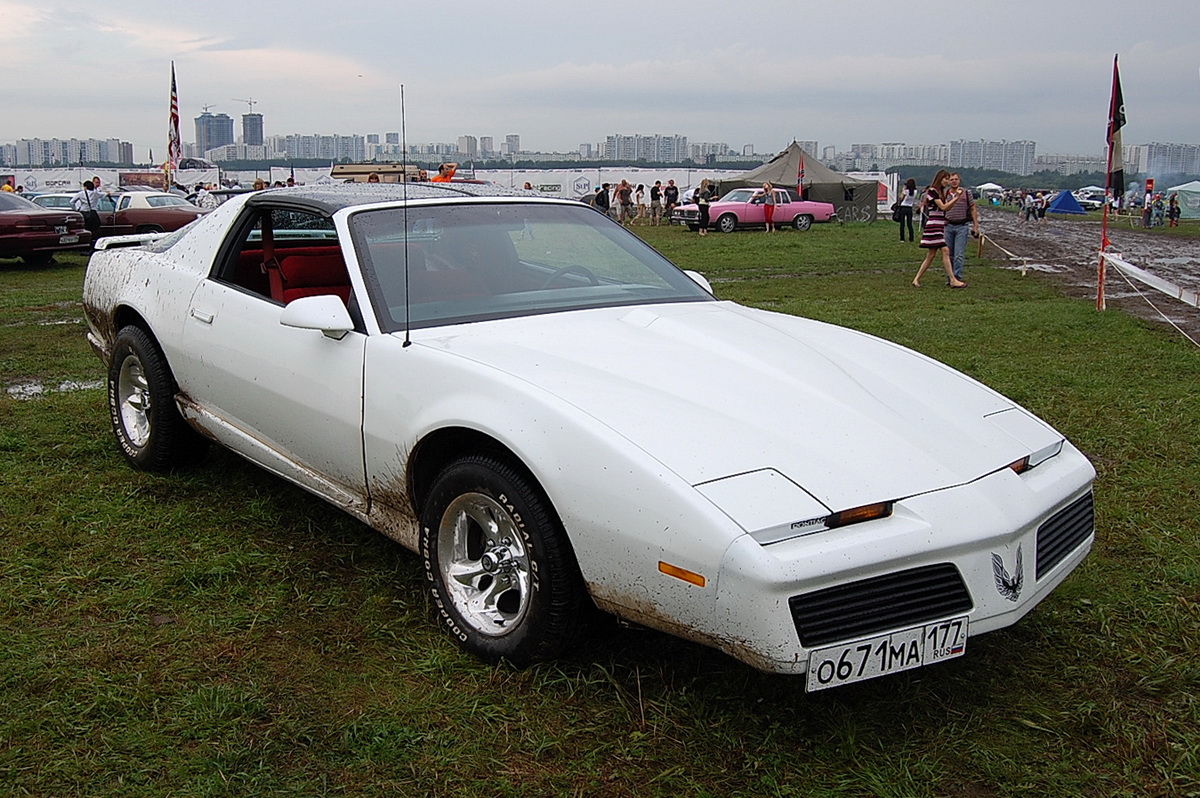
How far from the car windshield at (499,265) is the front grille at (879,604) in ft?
5.17

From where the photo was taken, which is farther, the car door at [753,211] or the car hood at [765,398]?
the car door at [753,211]

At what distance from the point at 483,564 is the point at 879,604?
3.74ft

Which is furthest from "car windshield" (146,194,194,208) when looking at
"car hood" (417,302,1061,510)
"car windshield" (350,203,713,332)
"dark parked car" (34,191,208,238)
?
"car hood" (417,302,1061,510)

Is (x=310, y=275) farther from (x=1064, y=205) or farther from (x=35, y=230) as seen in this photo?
(x=1064, y=205)

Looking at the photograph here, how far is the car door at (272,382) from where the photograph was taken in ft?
11.4

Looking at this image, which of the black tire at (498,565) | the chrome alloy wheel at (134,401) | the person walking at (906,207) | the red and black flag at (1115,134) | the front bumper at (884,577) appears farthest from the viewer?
the person walking at (906,207)

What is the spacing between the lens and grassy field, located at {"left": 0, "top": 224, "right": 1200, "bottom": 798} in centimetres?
254

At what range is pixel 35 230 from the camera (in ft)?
54.2

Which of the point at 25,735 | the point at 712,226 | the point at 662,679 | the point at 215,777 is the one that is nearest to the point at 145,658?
the point at 25,735

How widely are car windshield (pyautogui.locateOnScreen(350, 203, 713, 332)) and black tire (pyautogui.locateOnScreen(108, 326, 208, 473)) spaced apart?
4.61 feet

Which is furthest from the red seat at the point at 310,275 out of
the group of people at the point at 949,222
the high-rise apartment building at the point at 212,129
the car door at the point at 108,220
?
the high-rise apartment building at the point at 212,129

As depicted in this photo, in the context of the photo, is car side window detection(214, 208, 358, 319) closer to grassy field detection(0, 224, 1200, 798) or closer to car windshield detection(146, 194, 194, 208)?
grassy field detection(0, 224, 1200, 798)

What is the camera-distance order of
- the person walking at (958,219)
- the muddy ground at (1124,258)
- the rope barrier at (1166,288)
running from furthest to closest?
the person walking at (958,219) < the muddy ground at (1124,258) < the rope barrier at (1166,288)

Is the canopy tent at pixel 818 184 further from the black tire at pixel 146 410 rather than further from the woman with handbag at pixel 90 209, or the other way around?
the black tire at pixel 146 410
